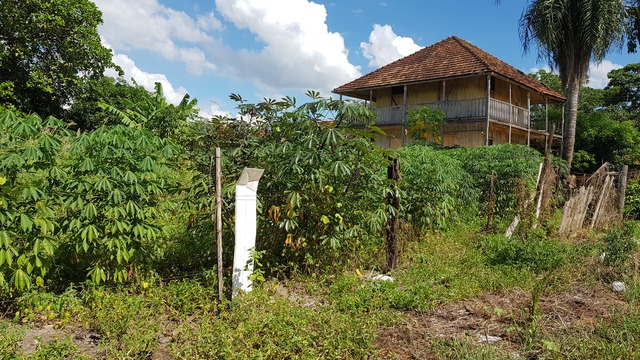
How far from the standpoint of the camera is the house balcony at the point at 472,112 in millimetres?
18188

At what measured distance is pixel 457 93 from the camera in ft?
66.4

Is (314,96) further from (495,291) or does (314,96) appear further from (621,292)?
(621,292)

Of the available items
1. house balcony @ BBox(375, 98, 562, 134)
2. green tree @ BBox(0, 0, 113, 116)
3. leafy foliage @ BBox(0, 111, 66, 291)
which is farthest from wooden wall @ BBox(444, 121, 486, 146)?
leafy foliage @ BBox(0, 111, 66, 291)

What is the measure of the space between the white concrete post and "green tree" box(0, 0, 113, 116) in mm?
17548

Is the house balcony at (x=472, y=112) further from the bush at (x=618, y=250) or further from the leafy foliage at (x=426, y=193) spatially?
the bush at (x=618, y=250)

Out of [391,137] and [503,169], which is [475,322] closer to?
[503,169]

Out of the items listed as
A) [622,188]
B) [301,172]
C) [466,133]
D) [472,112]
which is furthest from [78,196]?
[466,133]

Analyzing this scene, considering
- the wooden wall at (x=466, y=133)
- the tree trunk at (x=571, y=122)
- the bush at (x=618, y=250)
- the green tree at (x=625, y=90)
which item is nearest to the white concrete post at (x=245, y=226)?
the bush at (x=618, y=250)

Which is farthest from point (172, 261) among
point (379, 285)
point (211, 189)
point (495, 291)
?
point (495, 291)

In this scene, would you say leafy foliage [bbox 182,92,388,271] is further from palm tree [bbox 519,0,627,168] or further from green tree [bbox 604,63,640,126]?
green tree [bbox 604,63,640,126]

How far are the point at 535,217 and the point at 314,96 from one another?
5729mm

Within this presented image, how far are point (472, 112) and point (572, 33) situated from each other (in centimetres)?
454

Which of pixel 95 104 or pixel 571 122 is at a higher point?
pixel 95 104

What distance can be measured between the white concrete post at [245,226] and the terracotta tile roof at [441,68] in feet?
50.2
